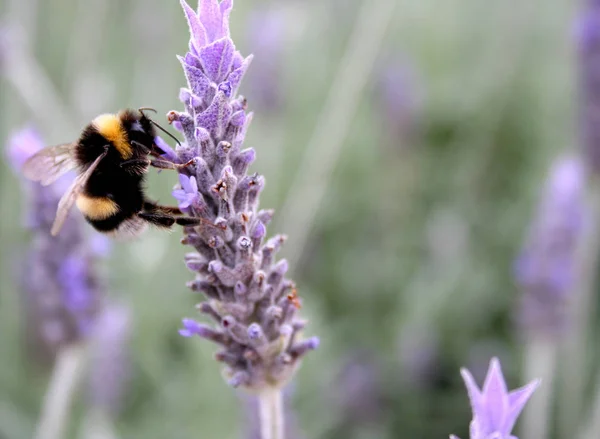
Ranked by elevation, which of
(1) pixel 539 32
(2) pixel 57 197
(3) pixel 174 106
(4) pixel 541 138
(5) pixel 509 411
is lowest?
(5) pixel 509 411

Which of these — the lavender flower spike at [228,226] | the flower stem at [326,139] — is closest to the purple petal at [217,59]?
the lavender flower spike at [228,226]

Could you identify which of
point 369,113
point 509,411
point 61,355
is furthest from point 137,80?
point 509,411

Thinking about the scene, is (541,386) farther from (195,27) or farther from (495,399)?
(195,27)

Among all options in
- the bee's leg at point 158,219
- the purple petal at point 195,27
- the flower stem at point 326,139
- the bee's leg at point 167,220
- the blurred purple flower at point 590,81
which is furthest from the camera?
the flower stem at point 326,139

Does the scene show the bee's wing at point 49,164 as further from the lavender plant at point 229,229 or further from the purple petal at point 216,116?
the purple petal at point 216,116

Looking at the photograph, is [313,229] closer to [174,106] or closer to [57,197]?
[174,106]
